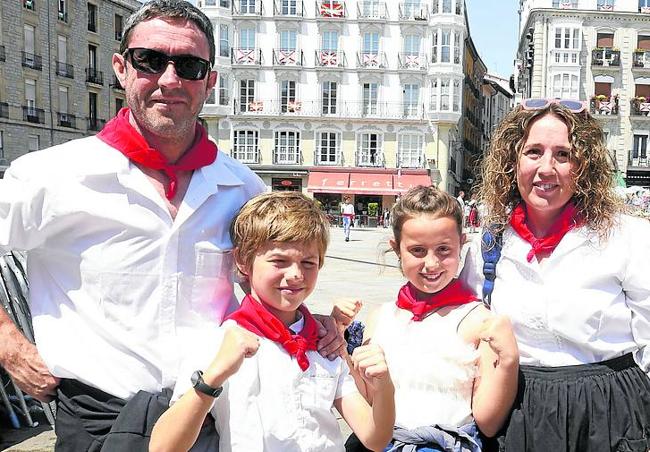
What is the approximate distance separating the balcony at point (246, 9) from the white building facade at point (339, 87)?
6cm

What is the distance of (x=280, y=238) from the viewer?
6.79 ft

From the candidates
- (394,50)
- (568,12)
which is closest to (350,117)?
(394,50)

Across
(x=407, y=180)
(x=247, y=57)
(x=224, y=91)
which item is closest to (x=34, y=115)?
(x=224, y=91)

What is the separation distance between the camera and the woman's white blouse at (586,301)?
7.31 ft

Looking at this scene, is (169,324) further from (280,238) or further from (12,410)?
(12,410)

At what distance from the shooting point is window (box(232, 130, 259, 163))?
40.4 m

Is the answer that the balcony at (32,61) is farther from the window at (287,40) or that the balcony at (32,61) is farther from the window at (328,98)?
the window at (328,98)

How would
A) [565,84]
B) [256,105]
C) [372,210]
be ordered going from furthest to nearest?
[256,105] < [565,84] < [372,210]

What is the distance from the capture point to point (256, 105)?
1586 inches

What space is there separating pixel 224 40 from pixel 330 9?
6859 mm

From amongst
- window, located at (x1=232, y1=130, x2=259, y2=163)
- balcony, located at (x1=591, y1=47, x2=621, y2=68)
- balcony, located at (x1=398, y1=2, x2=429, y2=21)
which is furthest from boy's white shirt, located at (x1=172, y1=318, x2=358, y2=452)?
balcony, located at (x1=591, y1=47, x2=621, y2=68)

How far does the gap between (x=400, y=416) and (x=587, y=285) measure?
0.80 metres

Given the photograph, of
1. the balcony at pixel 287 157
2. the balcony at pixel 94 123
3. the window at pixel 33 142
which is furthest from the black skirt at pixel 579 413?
the balcony at pixel 94 123

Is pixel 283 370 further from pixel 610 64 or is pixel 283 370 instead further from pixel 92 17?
pixel 92 17
